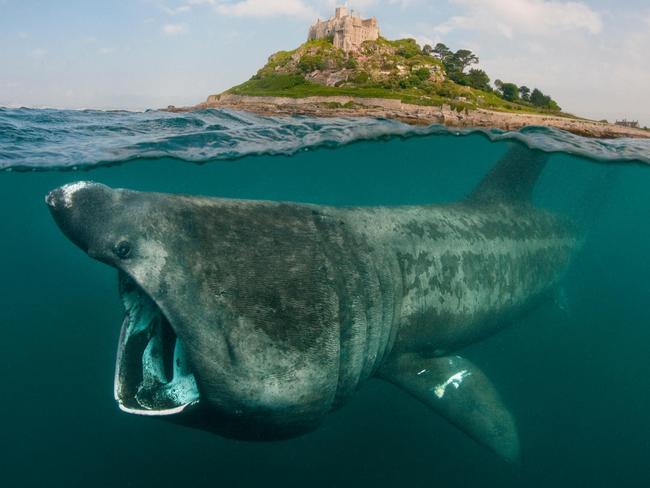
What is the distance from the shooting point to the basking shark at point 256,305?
2938 millimetres

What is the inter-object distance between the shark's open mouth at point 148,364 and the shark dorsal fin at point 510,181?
5.03m

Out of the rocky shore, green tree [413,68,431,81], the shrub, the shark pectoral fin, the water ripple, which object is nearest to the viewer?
the shark pectoral fin

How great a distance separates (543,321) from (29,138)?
46.9ft

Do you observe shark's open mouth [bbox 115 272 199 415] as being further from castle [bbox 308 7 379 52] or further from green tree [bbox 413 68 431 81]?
castle [bbox 308 7 379 52]

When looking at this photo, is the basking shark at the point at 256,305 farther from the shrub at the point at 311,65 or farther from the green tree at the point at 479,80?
the shrub at the point at 311,65

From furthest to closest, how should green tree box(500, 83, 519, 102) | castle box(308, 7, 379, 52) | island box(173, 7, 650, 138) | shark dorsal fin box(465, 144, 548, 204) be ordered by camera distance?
castle box(308, 7, 379, 52)
green tree box(500, 83, 519, 102)
island box(173, 7, 650, 138)
shark dorsal fin box(465, 144, 548, 204)

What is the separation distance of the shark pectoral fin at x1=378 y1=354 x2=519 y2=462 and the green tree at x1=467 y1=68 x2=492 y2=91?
16.1 meters

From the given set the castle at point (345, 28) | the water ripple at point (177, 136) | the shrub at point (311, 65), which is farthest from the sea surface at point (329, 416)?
the castle at point (345, 28)

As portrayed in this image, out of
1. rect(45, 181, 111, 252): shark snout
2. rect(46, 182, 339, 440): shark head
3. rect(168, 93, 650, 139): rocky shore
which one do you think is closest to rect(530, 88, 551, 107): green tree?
rect(168, 93, 650, 139): rocky shore

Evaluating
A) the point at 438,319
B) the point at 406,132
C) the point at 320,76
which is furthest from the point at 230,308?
the point at 320,76

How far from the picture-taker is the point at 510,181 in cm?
748

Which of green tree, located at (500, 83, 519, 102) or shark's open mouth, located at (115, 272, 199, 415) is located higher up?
green tree, located at (500, 83, 519, 102)

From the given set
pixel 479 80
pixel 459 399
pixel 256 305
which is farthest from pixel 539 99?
pixel 256 305

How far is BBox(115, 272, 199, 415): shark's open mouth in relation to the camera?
310cm
